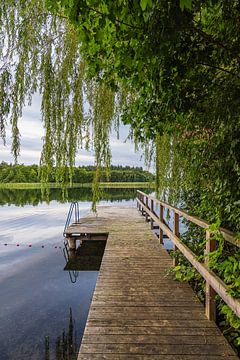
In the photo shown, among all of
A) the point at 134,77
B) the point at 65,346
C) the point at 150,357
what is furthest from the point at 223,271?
the point at 65,346

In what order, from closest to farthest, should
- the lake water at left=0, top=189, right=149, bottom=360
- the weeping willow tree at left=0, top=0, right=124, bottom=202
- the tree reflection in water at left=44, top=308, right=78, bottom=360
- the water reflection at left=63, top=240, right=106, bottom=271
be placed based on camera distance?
the weeping willow tree at left=0, top=0, right=124, bottom=202 < the tree reflection in water at left=44, top=308, right=78, bottom=360 < the lake water at left=0, top=189, right=149, bottom=360 < the water reflection at left=63, top=240, right=106, bottom=271

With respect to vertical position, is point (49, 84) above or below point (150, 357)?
above

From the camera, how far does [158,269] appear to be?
4.71 meters

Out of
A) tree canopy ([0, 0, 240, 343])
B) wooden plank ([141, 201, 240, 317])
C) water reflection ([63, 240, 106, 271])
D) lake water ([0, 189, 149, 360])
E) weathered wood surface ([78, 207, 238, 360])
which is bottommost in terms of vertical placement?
lake water ([0, 189, 149, 360])

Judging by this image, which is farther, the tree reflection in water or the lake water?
the lake water

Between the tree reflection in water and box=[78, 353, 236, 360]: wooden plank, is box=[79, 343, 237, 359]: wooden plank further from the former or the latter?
the tree reflection in water

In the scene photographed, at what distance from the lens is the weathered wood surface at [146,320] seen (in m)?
2.37

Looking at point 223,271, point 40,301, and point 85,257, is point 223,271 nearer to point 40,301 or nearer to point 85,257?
point 40,301

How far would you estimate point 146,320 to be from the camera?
291cm

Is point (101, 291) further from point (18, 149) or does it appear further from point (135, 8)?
point (135, 8)

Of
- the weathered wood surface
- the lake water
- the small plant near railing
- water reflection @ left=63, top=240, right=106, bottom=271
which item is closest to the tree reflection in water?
the lake water

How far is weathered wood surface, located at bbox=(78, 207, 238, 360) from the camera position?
2.37m

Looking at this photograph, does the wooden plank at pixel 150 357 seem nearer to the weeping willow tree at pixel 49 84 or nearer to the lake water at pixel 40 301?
the weeping willow tree at pixel 49 84

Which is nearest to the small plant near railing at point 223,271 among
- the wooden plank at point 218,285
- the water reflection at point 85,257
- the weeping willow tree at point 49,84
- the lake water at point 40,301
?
the wooden plank at point 218,285
